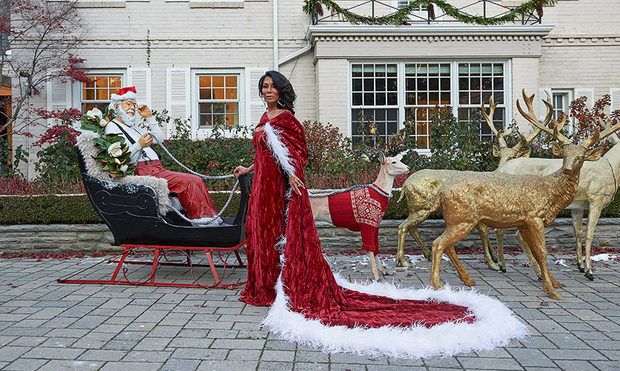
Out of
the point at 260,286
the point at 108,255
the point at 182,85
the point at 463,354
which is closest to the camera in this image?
the point at 463,354

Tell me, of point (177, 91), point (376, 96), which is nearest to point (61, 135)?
point (177, 91)

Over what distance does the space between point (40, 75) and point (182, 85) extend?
3.30 meters

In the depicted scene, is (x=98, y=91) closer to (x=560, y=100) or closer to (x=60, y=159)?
(x=60, y=159)

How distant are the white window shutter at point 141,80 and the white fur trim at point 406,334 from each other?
986 cm

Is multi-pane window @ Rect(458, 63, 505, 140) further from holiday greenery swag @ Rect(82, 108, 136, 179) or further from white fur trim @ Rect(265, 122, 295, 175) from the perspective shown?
holiday greenery swag @ Rect(82, 108, 136, 179)

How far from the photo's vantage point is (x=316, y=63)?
13.2 m

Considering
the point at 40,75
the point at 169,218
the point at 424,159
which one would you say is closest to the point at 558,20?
the point at 424,159

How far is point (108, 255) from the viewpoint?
8.42 metres

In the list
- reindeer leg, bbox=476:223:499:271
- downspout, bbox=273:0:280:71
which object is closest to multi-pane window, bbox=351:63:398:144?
downspout, bbox=273:0:280:71

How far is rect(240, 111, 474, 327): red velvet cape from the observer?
4766 millimetres

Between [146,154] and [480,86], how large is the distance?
30.6 feet

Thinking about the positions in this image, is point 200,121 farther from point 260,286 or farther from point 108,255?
point 260,286

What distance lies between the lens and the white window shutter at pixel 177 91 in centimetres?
1334

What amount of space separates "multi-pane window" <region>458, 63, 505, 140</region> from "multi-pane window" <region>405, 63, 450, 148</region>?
0.39 metres
